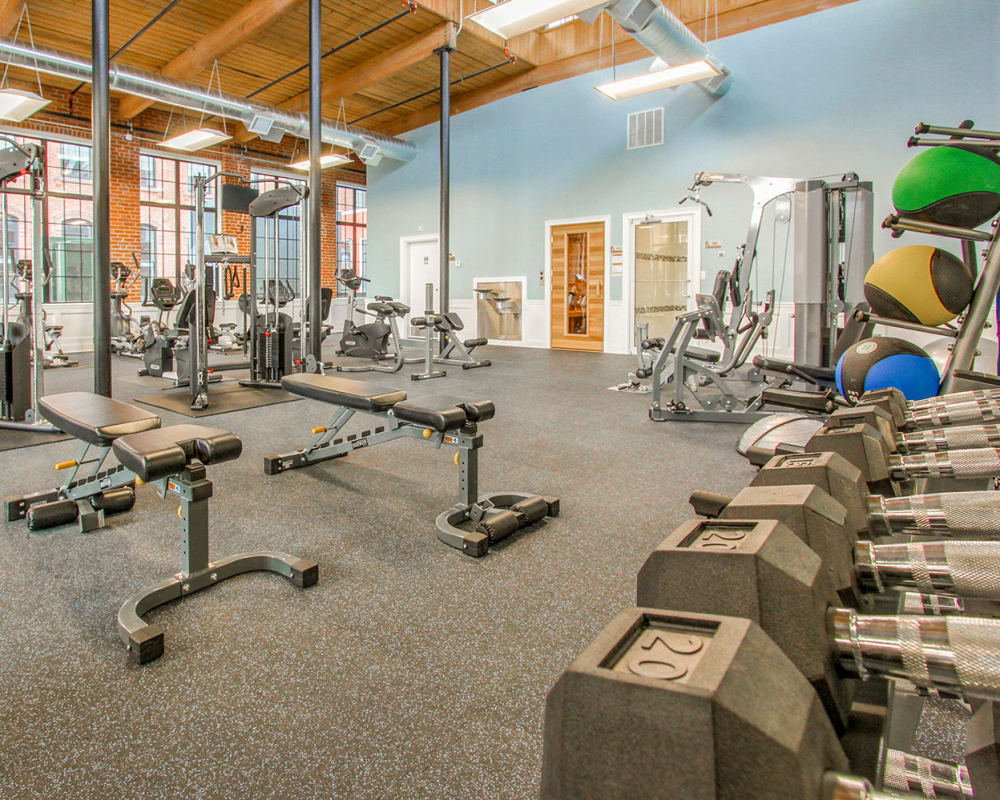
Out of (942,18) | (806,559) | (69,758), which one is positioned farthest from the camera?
(942,18)

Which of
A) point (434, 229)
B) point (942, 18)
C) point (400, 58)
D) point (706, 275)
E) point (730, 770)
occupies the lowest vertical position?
point (730, 770)

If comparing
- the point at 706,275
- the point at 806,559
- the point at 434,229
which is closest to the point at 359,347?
the point at 434,229

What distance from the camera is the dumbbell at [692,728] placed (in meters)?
0.30

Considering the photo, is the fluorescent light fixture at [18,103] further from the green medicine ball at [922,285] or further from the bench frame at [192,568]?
the green medicine ball at [922,285]

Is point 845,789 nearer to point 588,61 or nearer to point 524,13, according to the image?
point 524,13

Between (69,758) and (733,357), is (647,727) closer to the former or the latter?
(69,758)

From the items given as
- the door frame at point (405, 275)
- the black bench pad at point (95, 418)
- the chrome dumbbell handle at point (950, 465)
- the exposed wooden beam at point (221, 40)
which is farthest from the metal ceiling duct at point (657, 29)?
the door frame at point (405, 275)

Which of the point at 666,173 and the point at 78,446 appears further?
the point at 666,173

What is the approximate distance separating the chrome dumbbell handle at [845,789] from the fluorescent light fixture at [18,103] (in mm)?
8306

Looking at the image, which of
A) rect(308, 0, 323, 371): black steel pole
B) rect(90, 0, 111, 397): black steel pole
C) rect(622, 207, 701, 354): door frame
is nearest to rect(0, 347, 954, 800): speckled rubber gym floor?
rect(90, 0, 111, 397): black steel pole

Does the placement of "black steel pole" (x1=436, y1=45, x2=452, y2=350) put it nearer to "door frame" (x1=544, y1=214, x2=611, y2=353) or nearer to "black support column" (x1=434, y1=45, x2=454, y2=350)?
"black support column" (x1=434, y1=45, x2=454, y2=350)

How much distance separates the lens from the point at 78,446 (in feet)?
11.8

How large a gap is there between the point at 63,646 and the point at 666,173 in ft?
26.6

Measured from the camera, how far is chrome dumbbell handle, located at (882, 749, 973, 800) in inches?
15.5
